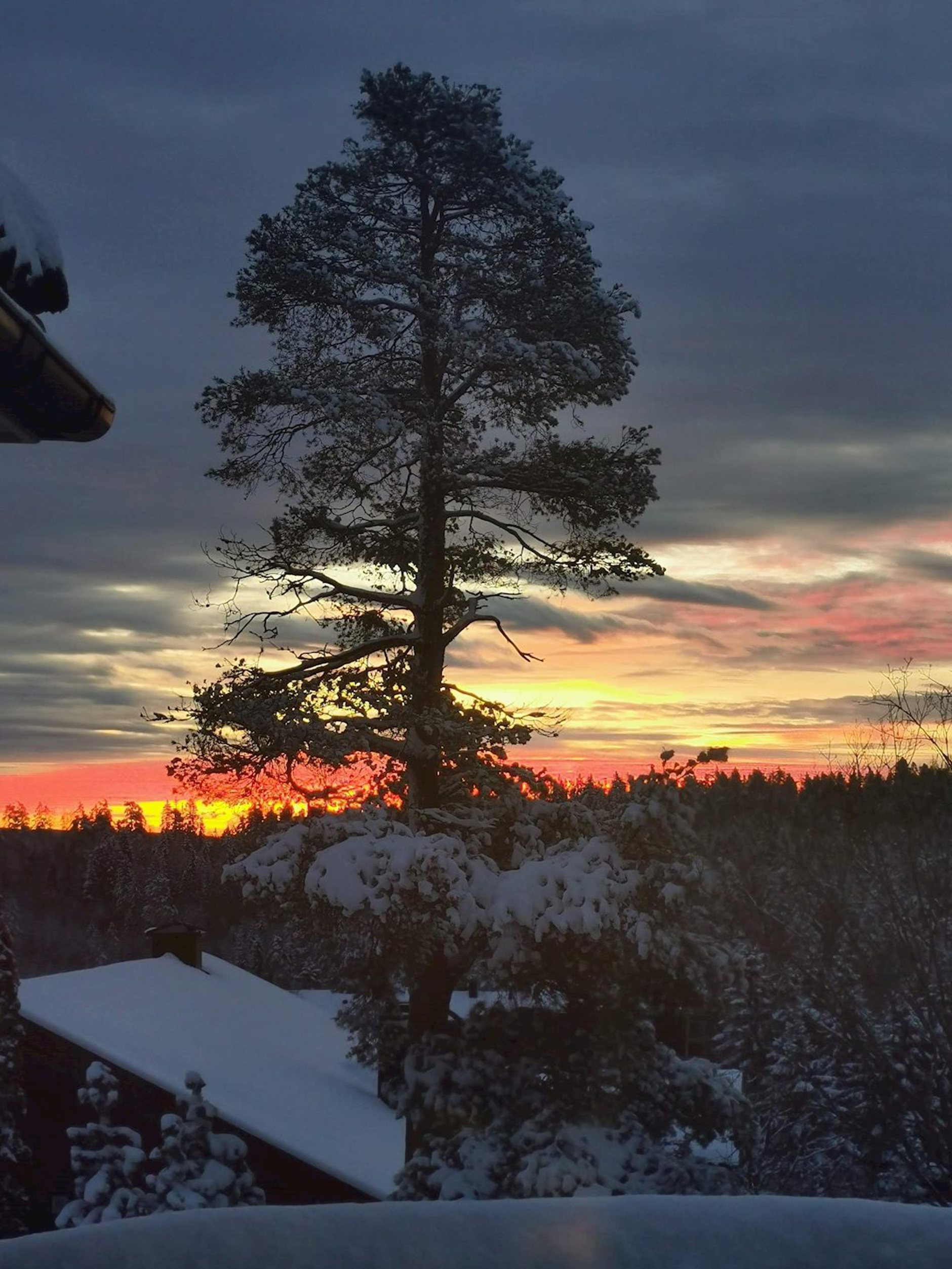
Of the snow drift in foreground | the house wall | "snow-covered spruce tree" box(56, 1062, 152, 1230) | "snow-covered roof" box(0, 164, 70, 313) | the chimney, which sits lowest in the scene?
the house wall

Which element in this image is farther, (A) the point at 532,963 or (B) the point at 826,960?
(B) the point at 826,960

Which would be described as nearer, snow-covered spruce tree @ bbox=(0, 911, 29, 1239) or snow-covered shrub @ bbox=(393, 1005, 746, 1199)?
snow-covered shrub @ bbox=(393, 1005, 746, 1199)

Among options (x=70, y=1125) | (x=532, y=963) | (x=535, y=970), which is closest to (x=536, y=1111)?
(x=535, y=970)

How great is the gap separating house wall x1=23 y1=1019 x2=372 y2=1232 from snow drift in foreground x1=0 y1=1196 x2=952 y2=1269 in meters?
17.0

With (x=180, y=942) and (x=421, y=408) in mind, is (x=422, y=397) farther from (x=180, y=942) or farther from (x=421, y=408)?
(x=180, y=942)

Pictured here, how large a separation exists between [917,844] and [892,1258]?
1844 cm

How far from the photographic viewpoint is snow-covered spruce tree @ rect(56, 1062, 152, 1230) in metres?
13.4

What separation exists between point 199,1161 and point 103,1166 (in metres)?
1.35

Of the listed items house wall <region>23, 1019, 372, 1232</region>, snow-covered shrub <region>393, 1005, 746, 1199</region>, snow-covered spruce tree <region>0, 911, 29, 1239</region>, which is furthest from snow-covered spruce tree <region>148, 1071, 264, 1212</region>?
house wall <region>23, 1019, 372, 1232</region>

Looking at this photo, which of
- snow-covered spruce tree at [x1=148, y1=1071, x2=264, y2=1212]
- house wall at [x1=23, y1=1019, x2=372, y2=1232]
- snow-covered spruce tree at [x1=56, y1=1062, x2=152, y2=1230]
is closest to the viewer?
snow-covered spruce tree at [x1=148, y1=1071, x2=264, y2=1212]

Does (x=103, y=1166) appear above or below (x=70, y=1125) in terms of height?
above

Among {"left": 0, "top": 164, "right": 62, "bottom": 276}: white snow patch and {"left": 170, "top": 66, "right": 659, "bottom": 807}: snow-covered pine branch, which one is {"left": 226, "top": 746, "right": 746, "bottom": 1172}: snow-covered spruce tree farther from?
{"left": 0, "top": 164, "right": 62, "bottom": 276}: white snow patch

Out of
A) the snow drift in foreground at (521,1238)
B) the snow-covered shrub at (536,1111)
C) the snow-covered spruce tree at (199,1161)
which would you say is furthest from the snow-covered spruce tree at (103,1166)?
the snow drift in foreground at (521,1238)

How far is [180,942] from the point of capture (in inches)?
1107
